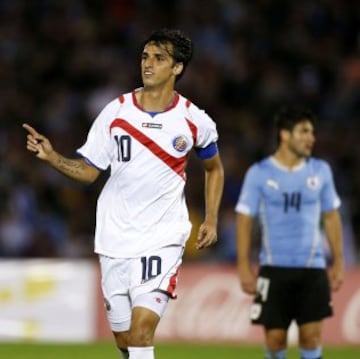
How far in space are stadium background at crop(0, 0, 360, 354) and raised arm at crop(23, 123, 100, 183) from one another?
8.21 m

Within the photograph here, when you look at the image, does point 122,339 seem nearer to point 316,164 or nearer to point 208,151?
point 208,151

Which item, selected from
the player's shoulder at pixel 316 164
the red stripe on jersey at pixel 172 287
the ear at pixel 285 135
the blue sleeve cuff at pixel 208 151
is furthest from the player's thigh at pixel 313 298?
the red stripe on jersey at pixel 172 287

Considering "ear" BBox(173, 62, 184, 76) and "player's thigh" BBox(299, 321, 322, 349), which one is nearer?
"ear" BBox(173, 62, 184, 76)

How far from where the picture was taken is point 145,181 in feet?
27.3

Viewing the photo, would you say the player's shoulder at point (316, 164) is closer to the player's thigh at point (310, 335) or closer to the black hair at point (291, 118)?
the black hair at point (291, 118)

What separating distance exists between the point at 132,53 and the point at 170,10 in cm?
100

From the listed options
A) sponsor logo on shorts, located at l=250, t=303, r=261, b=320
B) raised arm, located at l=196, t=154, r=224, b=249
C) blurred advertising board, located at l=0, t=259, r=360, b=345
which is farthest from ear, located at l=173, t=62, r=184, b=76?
blurred advertising board, located at l=0, t=259, r=360, b=345

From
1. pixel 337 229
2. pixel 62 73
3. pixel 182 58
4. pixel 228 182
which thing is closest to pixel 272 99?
pixel 228 182

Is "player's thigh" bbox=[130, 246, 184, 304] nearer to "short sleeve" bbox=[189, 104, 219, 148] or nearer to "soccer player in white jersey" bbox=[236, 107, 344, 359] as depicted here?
"short sleeve" bbox=[189, 104, 219, 148]

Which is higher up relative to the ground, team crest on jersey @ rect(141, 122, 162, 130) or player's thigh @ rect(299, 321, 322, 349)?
team crest on jersey @ rect(141, 122, 162, 130)

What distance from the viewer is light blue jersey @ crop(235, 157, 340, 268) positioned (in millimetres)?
10320

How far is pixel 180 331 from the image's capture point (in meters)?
15.0

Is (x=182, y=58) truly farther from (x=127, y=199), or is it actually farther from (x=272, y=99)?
(x=272, y=99)

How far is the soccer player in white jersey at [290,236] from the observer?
1030cm
